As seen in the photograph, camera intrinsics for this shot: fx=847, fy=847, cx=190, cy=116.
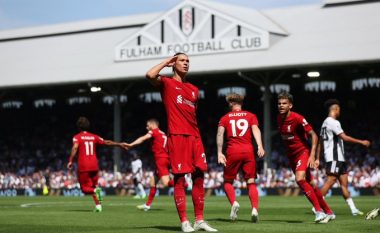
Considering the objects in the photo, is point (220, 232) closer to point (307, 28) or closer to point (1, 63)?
point (307, 28)

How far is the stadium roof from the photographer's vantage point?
38322 millimetres

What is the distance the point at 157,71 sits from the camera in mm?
11078

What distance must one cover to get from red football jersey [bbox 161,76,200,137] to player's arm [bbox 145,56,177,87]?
0.59 feet

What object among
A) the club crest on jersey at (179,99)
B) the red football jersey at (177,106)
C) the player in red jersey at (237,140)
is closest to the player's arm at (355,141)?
the player in red jersey at (237,140)

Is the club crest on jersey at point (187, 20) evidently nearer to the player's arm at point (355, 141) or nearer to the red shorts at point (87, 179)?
the red shorts at point (87, 179)

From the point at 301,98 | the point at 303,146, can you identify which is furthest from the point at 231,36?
the point at 303,146

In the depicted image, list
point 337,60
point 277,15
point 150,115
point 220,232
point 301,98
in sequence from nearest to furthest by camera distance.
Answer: point 220,232
point 337,60
point 277,15
point 301,98
point 150,115

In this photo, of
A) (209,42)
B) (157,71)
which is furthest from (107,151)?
(157,71)

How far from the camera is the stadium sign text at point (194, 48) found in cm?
4059

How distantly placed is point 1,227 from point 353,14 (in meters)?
29.6

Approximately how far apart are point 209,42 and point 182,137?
101 ft

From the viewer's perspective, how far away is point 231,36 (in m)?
41.4

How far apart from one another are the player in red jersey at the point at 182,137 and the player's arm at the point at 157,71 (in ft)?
0.04

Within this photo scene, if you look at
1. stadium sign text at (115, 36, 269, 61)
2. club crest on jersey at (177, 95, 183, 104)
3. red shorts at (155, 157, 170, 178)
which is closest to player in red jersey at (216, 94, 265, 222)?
club crest on jersey at (177, 95, 183, 104)
